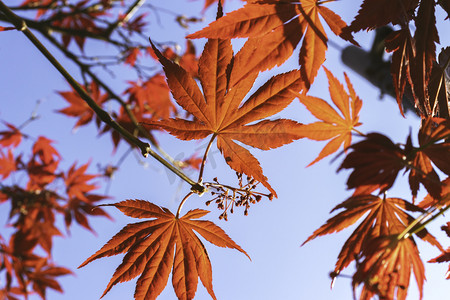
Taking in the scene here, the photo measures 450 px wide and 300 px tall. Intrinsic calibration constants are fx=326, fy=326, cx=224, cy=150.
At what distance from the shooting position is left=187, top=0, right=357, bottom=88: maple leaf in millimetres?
628

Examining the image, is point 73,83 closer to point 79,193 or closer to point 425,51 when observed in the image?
point 425,51

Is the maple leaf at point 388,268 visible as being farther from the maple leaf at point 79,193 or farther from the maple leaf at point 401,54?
the maple leaf at point 79,193

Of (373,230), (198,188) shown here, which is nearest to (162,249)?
(198,188)

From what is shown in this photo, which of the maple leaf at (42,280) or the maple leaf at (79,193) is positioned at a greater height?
the maple leaf at (79,193)

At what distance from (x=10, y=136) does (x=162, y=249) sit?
2.16 meters

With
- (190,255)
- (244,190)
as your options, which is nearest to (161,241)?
(190,255)

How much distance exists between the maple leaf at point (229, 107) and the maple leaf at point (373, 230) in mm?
171

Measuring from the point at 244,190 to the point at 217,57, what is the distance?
0.34 m

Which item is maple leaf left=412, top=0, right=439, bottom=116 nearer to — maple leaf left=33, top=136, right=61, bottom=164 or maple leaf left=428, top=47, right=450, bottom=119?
maple leaf left=428, top=47, right=450, bottom=119

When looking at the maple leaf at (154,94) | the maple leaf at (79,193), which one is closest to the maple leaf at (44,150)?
the maple leaf at (79,193)

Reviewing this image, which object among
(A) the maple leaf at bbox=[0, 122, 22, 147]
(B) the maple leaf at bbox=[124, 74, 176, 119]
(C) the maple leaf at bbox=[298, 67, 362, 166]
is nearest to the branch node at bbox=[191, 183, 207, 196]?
(C) the maple leaf at bbox=[298, 67, 362, 166]

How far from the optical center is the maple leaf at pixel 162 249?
793mm

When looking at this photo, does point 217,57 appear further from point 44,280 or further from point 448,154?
point 44,280

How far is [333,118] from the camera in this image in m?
0.68
